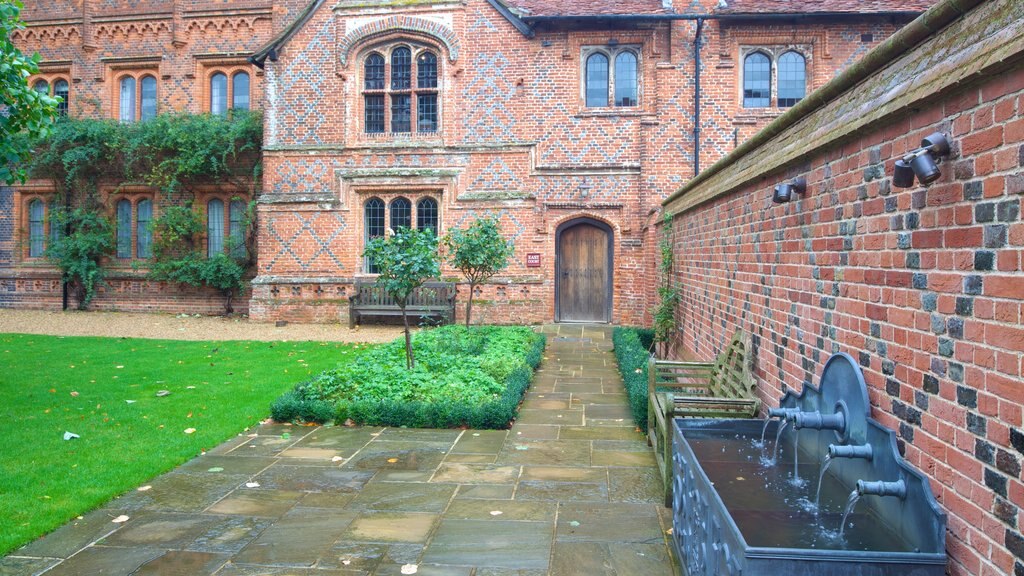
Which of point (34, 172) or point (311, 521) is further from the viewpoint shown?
point (34, 172)

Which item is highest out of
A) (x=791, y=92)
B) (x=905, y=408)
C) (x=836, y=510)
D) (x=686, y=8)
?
(x=686, y=8)

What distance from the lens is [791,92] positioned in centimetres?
1609

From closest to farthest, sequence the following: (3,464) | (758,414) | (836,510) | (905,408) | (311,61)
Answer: (905,408), (836,510), (758,414), (3,464), (311,61)

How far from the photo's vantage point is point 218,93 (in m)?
19.6

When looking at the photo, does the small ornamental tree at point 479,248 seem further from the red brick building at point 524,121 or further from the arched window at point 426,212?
the arched window at point 426,212

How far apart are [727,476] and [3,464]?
5596mm

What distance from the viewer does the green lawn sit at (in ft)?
16.1

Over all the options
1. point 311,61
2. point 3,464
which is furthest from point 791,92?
point 3,464

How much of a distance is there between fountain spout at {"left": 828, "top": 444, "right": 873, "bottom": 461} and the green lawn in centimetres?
438

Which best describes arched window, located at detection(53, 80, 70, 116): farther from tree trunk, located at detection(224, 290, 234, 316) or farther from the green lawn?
the green lawn

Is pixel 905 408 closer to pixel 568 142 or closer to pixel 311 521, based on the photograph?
pixel 311 521

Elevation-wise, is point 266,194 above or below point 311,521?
above

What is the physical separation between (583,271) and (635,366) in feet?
23.6

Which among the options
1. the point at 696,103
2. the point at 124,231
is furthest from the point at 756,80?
the point at 124,231
